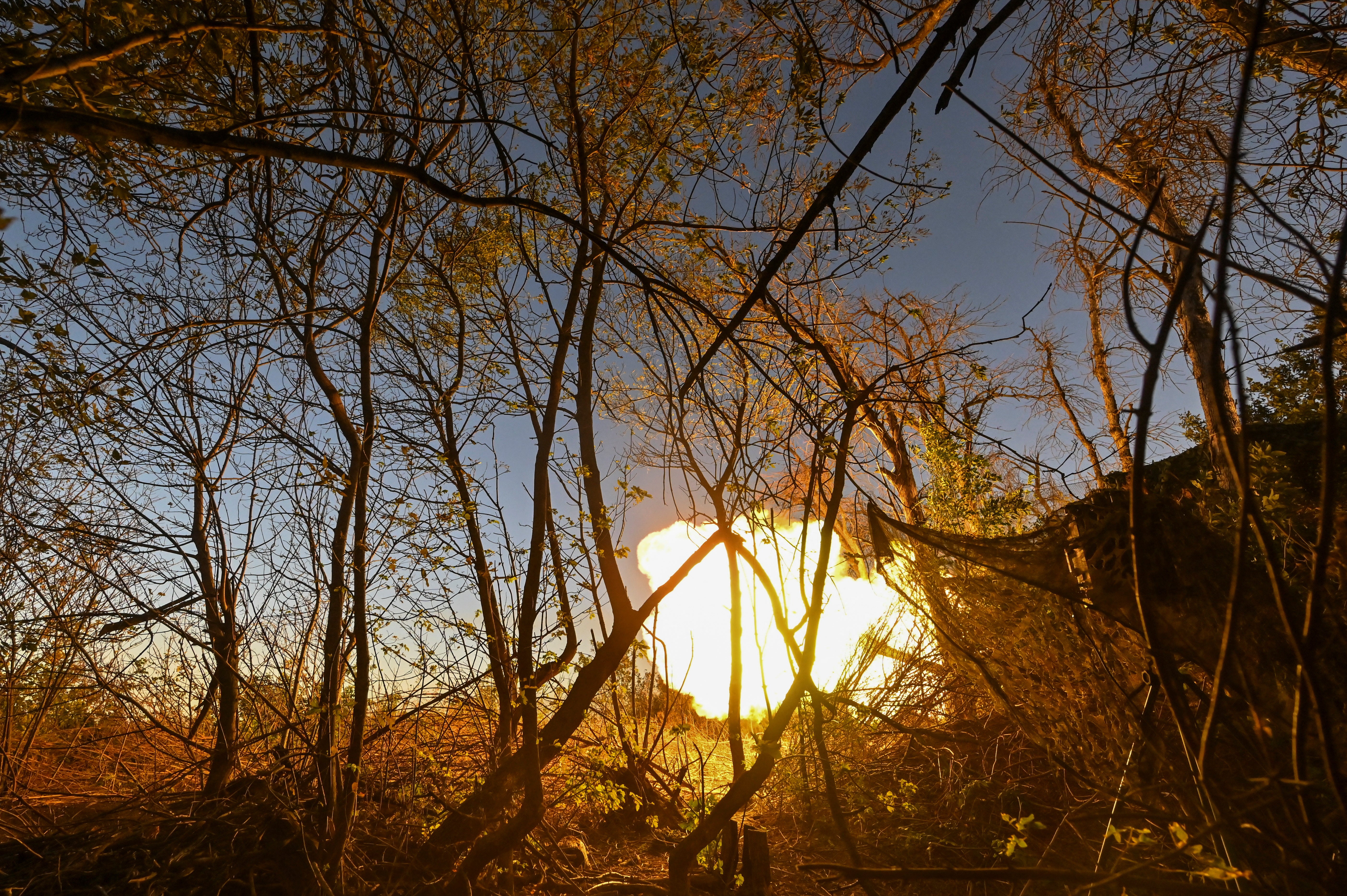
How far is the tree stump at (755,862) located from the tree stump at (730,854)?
0.24ft

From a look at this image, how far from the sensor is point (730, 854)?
3.12 metres

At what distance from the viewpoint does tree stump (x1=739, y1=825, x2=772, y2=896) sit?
298cm

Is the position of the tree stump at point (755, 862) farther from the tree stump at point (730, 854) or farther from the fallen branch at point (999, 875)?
the fallen branch at point (999, 875)

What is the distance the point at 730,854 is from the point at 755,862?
177 mm

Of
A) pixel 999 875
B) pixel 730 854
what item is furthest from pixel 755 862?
pixel 999 875

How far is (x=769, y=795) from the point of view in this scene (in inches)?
240

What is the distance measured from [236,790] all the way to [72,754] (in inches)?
98.4

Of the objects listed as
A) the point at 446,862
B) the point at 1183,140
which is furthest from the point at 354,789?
the point at 1183,140

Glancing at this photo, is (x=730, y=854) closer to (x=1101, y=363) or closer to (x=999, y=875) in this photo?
(x=999, y=875)

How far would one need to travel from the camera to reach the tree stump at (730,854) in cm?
297

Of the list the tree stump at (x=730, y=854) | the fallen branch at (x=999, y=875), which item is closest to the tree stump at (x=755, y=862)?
the tree stump at (x=730, y=854)

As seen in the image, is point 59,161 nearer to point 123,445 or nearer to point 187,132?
point 123,445

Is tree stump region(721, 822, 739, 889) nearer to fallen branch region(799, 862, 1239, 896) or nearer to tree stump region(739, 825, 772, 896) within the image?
tree stump region(739, 825, 772, 896)

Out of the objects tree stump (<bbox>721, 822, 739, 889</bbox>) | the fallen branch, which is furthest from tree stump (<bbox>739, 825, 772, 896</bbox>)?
the fallen branch
